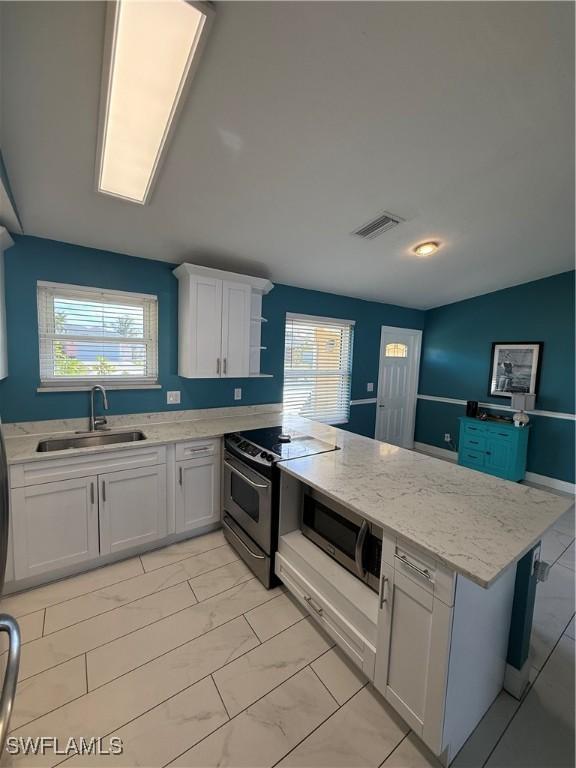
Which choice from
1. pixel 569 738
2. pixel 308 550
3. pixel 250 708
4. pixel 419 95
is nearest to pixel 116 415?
pixel 308 550

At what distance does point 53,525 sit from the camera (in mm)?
1998

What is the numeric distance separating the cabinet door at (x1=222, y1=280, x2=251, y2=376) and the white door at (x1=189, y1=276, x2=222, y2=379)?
0.16 ft

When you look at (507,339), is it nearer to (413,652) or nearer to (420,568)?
(420,568)

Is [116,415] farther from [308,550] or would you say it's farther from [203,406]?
[308,550]

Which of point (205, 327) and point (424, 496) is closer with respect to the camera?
point (424, 496)

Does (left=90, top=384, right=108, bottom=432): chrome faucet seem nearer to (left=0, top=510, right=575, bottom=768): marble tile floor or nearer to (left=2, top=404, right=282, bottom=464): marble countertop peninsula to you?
(left=2, top=404, right=282, bottom=464): marble countertop peninsula

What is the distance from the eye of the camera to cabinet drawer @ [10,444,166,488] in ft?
6.15

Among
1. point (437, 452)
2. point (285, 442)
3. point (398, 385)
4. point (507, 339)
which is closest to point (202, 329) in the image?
point (285, 442)

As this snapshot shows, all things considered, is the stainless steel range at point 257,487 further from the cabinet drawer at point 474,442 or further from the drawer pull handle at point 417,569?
the cabinet drawer at point 474,442

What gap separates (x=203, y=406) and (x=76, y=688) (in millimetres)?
2065

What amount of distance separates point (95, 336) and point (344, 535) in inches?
95.7

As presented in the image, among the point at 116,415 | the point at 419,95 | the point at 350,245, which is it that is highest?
the point at 419,95

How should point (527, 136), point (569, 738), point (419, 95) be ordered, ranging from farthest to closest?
point (527, 136), point (419, 95), point (569, 738)

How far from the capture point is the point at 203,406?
3111 millimetres
